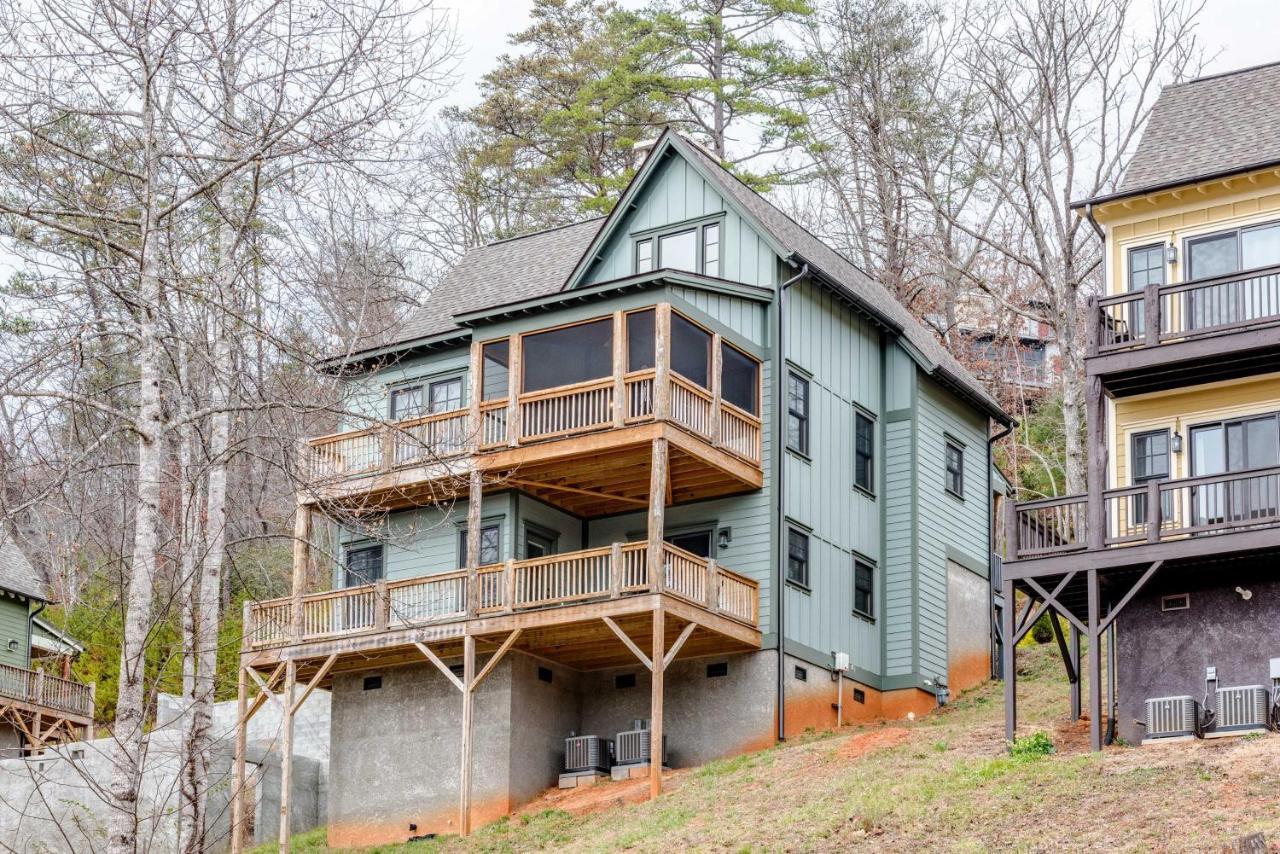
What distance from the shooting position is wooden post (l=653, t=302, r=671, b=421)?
29453 mm

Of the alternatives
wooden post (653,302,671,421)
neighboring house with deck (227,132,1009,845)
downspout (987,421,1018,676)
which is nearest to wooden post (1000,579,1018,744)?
neighboring house with deck (227,132,1009,845)

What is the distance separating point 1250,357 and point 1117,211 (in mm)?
3567

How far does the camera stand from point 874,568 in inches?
1344

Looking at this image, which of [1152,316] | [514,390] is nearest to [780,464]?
[514,390]

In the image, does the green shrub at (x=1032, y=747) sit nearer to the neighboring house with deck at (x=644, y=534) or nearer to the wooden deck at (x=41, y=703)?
the neighboring house with deck at (x=644, y=534)

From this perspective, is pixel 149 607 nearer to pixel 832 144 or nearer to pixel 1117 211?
pixel 1117 211

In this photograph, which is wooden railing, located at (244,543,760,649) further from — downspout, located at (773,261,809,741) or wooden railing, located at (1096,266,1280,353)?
wooden railing, located at (1096,266,1280,353)

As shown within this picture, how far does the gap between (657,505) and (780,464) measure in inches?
126

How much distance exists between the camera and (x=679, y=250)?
34031mm

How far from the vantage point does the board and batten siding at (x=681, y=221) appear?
1297 inches

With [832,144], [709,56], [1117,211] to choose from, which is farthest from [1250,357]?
[709,56]

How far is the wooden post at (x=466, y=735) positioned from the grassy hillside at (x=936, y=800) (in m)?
0.51

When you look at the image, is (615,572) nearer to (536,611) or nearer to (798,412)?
(536,611)

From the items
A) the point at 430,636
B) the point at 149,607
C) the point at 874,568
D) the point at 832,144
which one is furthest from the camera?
the point at 832,144
